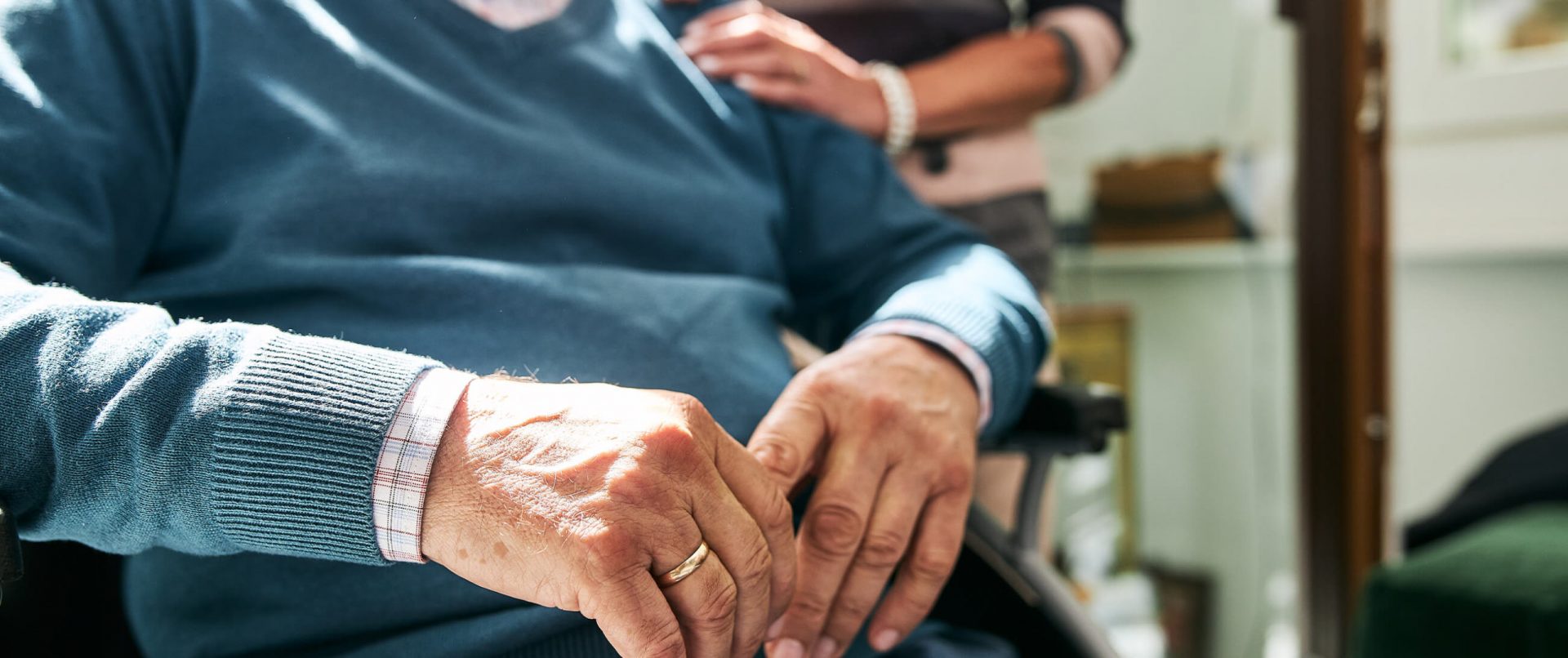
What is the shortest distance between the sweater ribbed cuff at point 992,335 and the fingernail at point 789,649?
235mm

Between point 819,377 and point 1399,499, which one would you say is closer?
point 819,377

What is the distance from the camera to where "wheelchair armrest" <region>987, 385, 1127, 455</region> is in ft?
2.38

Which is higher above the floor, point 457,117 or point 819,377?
point 457,117

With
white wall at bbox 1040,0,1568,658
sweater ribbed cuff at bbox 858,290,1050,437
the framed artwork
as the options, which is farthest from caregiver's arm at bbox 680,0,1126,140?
the framed artwork

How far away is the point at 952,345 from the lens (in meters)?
0.68

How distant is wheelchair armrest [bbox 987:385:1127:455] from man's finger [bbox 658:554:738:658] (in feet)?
1.24

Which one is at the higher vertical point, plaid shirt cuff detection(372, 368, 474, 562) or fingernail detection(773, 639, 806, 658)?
plaid shirt cuff detection(372, 368, 474, 562)

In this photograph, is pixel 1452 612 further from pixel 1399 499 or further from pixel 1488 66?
pixel 1488 66

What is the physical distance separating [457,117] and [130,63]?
18 centimetres

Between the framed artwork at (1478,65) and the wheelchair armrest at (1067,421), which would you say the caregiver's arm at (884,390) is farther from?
the framed artwork at (1478,65)

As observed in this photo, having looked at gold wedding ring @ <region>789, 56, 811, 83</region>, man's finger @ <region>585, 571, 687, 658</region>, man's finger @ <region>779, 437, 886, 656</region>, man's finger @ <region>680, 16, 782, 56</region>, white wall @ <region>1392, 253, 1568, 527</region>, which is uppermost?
man's finger @ <region>680, 16, 782, 56</region>

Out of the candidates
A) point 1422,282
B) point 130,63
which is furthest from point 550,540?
point 1422,282

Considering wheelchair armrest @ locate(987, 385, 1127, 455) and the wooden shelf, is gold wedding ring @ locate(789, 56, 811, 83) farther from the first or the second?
the wooden shelf

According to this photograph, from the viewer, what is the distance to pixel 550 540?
0.40 metres
